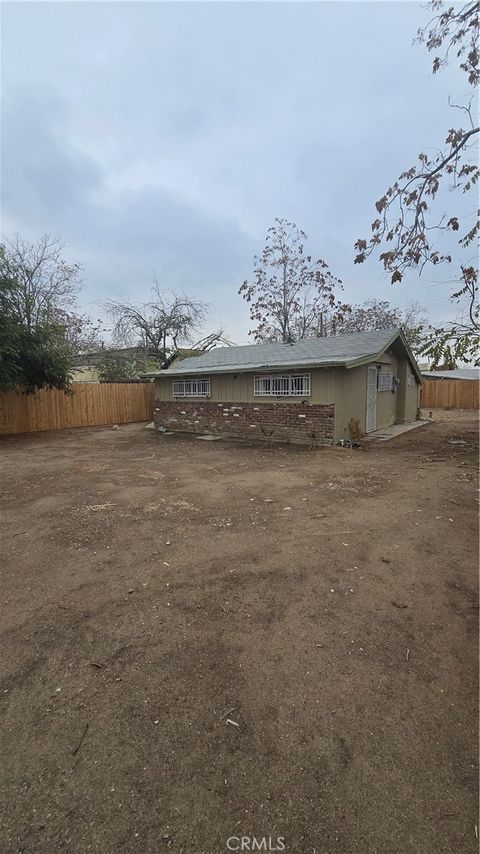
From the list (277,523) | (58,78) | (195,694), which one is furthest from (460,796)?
(58,78)

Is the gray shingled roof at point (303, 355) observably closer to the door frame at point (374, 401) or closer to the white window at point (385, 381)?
the door frame at point (374, 401)

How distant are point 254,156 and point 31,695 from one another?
44.3 feet

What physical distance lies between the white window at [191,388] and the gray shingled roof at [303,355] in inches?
18.8

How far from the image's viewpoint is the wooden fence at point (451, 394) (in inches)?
960

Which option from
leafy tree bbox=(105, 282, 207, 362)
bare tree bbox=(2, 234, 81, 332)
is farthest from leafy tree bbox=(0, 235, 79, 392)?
leafy tree bbox=(105, 282, 207, 362)

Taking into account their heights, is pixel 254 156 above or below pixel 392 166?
above

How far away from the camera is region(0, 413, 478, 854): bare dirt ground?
1386 mm

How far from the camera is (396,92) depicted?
17.8 ft

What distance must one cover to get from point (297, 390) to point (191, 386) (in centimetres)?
477

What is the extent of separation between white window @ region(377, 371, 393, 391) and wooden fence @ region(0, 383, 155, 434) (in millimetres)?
11195

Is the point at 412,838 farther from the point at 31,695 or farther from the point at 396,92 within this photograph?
the point at 396,92

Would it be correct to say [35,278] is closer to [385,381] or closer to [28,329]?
[28,329]

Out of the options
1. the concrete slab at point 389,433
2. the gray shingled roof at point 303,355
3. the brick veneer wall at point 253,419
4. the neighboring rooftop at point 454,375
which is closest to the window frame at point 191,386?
the brick veneer wall at point 253,419

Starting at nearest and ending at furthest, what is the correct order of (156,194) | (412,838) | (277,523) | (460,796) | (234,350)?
(412,838), (460,796), (277,523), (156,194), (234,350)
